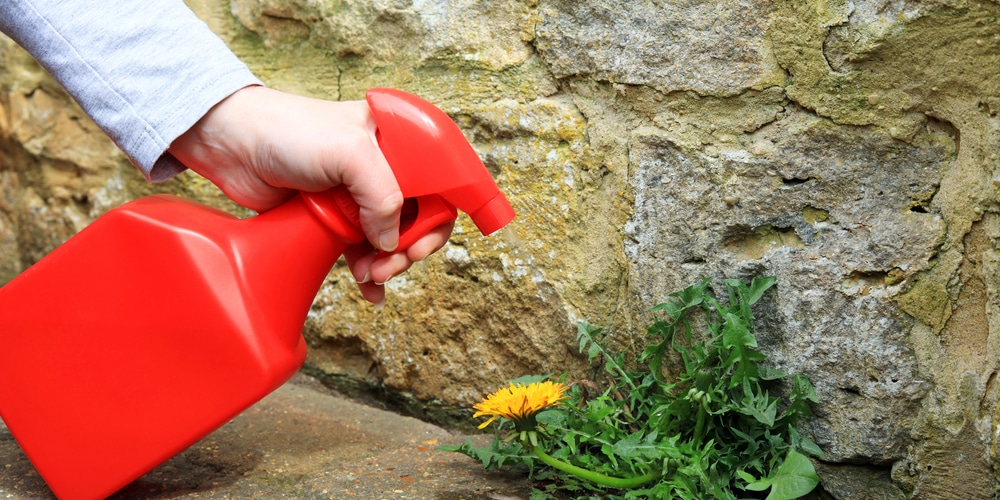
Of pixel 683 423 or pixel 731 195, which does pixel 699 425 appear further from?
pixel 731 195

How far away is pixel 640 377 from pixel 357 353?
48cm

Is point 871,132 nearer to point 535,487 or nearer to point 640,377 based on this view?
point 640,377

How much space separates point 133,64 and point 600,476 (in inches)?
26.1

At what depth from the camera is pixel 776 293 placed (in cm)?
97

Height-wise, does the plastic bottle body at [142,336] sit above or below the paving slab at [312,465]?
above

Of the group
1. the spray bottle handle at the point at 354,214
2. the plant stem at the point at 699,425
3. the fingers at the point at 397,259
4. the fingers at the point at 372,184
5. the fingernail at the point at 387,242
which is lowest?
the plant stem at the point at 699,425

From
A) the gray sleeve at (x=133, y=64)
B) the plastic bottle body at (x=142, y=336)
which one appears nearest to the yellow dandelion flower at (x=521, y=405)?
the plastic bottle body at (x=142, y=336)

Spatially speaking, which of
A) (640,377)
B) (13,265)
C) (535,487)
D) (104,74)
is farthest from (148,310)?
(13,265)

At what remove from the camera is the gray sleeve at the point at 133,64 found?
0.89 m

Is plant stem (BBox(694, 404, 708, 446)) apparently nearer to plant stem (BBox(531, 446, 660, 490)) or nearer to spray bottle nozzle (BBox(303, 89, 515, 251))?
plant stem (BBox(531, 446, 660, 490))

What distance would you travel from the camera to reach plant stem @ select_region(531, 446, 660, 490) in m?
0.92

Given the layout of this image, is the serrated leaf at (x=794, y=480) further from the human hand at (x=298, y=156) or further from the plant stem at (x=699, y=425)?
the human hand at (x=298, y=156)

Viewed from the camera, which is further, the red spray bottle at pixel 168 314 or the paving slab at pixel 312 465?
the paving slab at pixel 312 465

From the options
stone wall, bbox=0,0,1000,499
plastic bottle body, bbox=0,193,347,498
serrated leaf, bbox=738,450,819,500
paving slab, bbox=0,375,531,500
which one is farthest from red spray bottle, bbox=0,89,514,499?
serrated leaf, bbox=738,450,819,500
